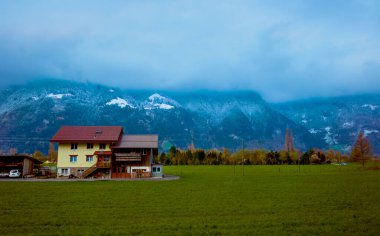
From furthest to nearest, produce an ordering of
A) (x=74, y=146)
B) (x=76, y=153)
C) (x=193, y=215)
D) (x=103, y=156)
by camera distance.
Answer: (x=74, y=146) < (x=76, y=153) < (x=103, y=156) < (x=193, y=215)

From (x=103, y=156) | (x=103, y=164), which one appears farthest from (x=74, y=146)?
(x=103, y=164)

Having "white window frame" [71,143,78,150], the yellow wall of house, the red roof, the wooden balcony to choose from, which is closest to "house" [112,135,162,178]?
the wooden balcony

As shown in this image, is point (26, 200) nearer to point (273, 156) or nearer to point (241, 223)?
point (241, 223)

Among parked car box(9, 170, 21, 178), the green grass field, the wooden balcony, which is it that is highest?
the wooden balcony

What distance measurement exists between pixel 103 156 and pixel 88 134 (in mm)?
5978

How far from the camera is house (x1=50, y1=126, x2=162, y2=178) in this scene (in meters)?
66.8

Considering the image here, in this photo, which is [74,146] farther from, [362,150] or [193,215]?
[362,150]

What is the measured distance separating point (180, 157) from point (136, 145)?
83.0m

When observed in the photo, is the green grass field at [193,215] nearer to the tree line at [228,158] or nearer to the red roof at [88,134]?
the red roof at [88,134]

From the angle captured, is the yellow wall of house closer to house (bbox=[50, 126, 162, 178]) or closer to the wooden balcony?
house (bbox=[50, 126, 162, 178])

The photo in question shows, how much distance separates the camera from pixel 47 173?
241ft

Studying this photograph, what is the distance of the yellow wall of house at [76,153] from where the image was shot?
6800cm

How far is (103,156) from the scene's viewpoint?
67.6 meters

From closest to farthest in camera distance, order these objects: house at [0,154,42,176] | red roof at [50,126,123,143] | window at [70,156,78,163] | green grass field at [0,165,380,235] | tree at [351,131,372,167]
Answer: green grass field at [0,165,380,235] < house at [0,154,42,176] < red roof at [50,126,123,143] < window at [70,156,78,163] < tree at [351,131,372,167]
